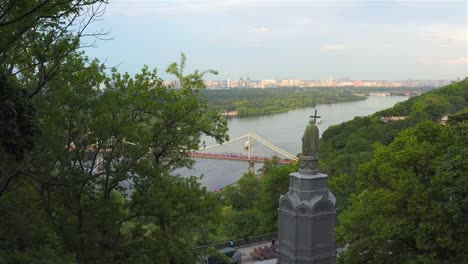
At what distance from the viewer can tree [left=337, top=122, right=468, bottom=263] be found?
7701mm

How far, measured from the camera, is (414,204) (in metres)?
8.22

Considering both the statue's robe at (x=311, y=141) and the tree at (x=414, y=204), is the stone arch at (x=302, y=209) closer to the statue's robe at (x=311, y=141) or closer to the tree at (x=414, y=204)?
the tree at (x=414, y=204)

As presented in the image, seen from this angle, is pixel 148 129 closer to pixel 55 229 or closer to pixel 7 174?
pixel 55 229

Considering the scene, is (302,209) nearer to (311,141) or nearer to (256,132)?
(311,141)

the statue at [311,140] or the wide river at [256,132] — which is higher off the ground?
the statue at [311,140]

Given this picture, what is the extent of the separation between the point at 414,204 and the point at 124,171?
5.41 m

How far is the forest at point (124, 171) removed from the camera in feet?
17.8

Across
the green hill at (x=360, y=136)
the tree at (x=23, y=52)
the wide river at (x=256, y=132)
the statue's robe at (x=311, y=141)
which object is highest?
the tree at (x=23, y=52)

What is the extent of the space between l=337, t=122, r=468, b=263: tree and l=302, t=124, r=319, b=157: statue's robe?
3.86ft

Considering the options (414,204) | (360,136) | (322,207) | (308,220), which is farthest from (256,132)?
(414,204)

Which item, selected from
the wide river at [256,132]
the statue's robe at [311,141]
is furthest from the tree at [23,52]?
the wide river at [256,132]

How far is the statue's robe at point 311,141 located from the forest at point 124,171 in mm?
1191

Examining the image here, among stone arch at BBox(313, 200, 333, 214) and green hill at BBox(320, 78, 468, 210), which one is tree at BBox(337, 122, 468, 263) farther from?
green hill at BBox(320, 78, 468, 210)

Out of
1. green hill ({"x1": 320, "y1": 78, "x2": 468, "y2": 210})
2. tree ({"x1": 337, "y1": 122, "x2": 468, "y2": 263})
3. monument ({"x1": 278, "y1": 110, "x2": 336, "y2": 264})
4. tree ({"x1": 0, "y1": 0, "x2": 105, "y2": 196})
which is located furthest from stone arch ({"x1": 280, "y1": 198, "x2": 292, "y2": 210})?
green hill ({"x1": 320, "y1": 78, "x2": 468, "y2": 210})
